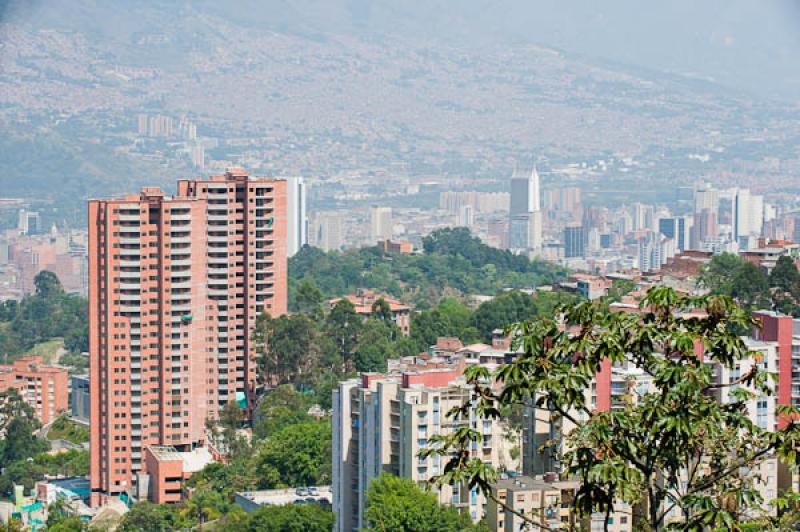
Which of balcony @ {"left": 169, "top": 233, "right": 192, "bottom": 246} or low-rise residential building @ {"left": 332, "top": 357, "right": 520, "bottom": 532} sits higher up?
balcony @ {"left": 169, "top": 233, "right": 192, "bottom": 246}

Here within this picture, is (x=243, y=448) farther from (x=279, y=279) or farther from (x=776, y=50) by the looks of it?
(x=776, y=50)

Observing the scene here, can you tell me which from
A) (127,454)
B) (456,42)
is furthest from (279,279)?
(456,42)

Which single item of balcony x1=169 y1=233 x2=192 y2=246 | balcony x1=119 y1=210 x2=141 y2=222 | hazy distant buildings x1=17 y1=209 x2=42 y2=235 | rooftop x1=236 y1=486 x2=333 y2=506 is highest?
balcony x1=119 y1=210 x2=141 y2=222

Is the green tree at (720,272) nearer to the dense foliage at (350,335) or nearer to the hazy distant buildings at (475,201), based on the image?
the dense foliage at (350,335)

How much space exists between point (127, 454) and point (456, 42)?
3867cm

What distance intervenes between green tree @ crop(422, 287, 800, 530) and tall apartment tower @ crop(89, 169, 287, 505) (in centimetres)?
721

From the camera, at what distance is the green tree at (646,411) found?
2150 mm

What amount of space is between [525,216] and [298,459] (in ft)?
76.4

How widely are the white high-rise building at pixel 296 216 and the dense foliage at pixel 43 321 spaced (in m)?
7.51

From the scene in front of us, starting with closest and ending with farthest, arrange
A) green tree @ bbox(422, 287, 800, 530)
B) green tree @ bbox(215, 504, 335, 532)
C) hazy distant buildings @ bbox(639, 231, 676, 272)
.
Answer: green tree @ bbox(422, 287, 800, 530), green tree @ bbox(215, 504, 335, 532), hazy distant buildings @ bbox(639, 231, 676, 272)

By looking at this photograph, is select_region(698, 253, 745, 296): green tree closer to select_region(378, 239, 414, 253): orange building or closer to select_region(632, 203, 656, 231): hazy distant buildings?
select_region(378, 239, 414, 253): orange building

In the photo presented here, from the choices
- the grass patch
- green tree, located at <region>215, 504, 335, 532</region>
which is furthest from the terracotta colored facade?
the grass patch

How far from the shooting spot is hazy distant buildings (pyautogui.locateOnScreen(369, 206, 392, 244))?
104ft

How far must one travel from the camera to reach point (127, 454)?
9.38m
